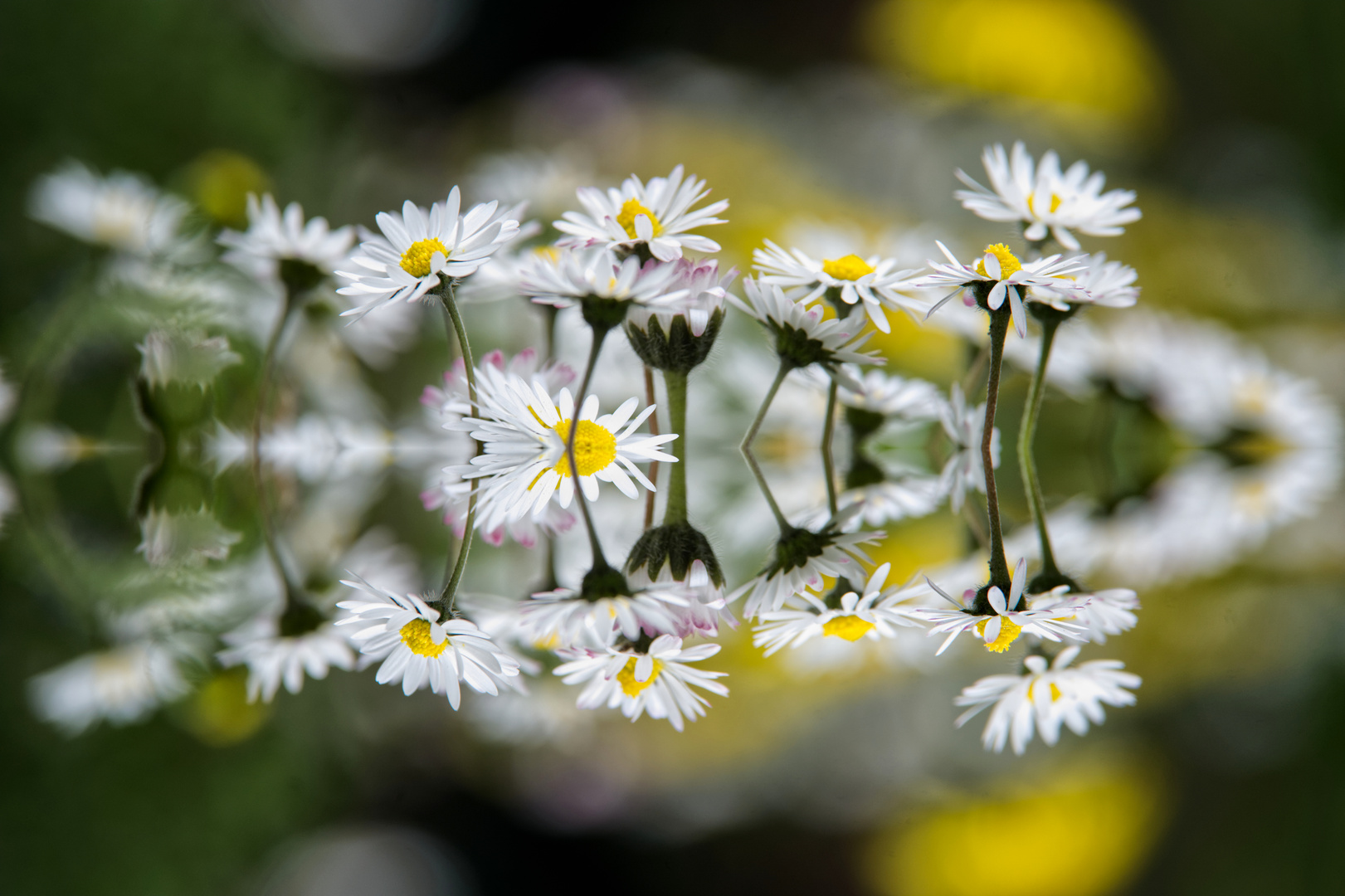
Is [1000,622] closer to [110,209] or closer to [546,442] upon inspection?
[546,442]

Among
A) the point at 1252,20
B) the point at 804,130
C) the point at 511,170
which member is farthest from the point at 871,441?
the point at 1252,20

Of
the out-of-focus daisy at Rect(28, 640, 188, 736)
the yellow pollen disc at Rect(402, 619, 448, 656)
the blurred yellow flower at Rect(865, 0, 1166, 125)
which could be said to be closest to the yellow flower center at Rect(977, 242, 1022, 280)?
the yellow pollen disc at Rect(402, 619, 448, 656)

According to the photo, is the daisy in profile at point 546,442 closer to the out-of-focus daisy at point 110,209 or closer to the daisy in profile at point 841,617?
the daisy in profile at point 841,617

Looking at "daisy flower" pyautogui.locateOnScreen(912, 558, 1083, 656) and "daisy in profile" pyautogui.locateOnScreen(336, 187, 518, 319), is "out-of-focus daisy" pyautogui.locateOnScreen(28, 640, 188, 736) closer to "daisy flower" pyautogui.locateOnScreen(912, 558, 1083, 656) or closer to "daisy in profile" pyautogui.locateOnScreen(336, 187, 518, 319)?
"daisy in profile" pyautogui.locateOnScreen(336, 187, 518, 319)

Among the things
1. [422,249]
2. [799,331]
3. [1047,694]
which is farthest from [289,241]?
[1047,694]

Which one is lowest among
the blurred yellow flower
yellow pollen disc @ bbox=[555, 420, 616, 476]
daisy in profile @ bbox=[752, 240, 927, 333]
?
yellow pollen disc @ bbox=[555, 420, 616, 476]

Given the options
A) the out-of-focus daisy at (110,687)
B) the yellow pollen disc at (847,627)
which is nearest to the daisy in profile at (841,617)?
the yellow pollen disc at (847,627)

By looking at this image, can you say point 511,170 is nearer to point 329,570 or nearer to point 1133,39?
point 329,570

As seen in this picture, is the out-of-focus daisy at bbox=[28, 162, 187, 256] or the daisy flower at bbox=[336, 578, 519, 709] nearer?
the daisy flower at bbox=[336, 578, 519, 709]
